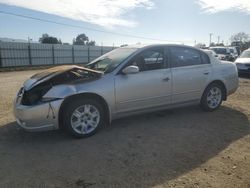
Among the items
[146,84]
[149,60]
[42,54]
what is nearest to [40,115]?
[146,84]

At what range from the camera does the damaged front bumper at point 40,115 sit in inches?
175

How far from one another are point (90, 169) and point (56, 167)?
1.57 ft

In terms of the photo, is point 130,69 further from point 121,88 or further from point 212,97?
point 212,97

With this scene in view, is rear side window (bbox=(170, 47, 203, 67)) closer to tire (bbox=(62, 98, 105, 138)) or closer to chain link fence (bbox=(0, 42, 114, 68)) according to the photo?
tire (bbox=(62, 98, 105, 138))

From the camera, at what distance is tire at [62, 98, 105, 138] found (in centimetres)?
460

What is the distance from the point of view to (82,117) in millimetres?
4758

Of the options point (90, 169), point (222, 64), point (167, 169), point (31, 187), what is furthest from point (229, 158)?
point (222, 64)

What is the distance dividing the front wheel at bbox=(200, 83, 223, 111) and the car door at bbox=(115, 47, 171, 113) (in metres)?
1.10

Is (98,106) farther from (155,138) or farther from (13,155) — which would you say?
(13,155)

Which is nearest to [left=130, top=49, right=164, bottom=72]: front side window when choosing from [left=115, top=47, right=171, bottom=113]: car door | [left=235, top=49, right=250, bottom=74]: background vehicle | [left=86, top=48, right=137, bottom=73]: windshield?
[left=115, top=47, right=171, bottom=113]: car door

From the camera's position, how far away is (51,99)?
449 centimetres

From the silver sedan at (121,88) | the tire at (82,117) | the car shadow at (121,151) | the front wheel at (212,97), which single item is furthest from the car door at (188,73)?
the tire at (82,117)

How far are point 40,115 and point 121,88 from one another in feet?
4.94

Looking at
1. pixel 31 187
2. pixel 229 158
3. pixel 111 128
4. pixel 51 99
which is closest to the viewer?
pixel 31 187
